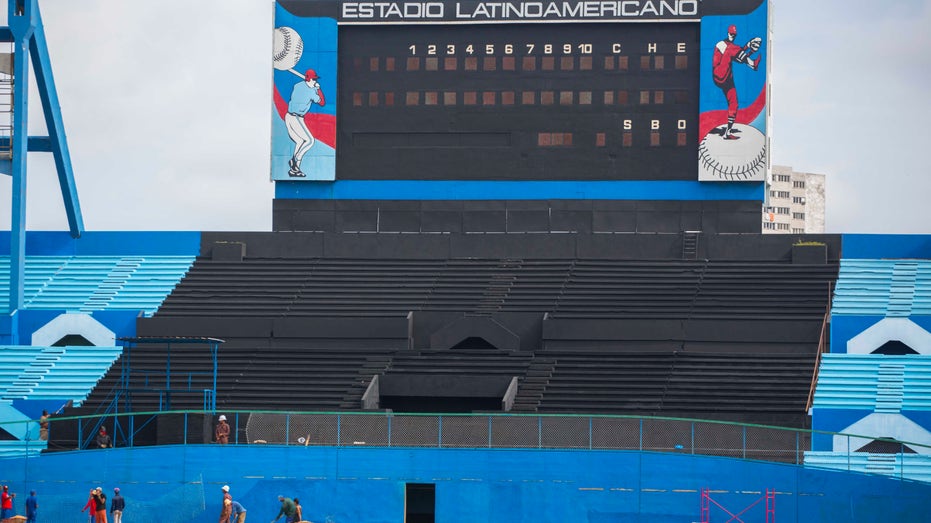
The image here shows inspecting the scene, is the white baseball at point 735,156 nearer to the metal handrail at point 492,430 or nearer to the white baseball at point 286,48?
the white baseball at point 286,48

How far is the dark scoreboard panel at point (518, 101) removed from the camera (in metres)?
50.5

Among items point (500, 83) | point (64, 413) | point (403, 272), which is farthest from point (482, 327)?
point (64, 413)

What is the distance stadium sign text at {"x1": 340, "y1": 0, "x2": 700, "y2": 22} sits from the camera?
1982 inches

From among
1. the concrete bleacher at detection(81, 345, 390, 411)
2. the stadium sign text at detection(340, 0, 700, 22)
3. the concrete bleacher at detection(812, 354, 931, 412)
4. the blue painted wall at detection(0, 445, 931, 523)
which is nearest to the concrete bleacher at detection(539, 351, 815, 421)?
the concrete bleacher at detection(812, 354, 931, 412)

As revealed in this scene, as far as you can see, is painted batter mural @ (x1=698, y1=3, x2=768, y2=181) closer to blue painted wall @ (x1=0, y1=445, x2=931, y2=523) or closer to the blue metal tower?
blue painted wall @ (x1=0, y1=445, x2=931, y2=523)

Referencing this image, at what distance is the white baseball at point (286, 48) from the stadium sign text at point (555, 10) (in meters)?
3.93

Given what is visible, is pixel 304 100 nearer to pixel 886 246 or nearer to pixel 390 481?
pixel 390 481

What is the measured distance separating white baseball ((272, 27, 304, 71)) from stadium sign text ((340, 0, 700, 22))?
393 cm

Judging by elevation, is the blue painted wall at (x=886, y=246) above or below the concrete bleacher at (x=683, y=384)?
above

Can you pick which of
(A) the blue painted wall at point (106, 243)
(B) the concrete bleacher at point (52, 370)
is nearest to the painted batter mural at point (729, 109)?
(A) the blue painted wall at point (106, 243)

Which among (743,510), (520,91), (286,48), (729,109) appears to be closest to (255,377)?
(286,48)

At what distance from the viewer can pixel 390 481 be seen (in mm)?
36656

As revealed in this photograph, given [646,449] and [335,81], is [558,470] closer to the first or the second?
[646,449]

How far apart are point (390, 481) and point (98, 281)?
19345 millimetres
